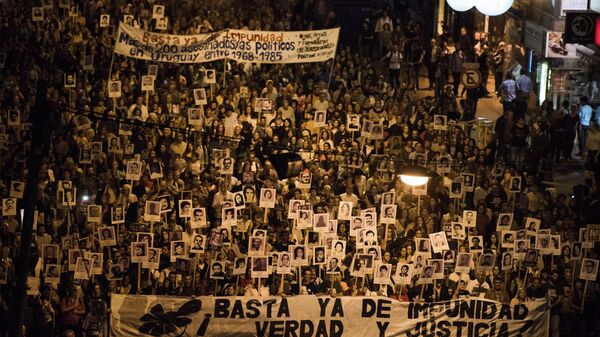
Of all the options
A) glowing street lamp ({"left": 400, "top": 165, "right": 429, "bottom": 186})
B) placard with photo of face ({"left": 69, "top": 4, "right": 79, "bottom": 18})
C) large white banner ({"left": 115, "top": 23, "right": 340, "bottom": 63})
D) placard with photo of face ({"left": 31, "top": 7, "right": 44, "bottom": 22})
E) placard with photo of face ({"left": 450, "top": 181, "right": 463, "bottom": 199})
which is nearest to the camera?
glowing street lamp ({"left": 400, "top": 165, "right": 429, "bottom": 186})

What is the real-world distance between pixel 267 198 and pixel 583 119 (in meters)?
9.84

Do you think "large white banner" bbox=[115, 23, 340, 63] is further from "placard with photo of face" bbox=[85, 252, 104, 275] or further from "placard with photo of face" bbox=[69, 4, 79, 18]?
"placard with photo of face" bbox=[85, 252, 104, 275]

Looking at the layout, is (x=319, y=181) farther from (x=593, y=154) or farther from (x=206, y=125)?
(x=593, y=154)

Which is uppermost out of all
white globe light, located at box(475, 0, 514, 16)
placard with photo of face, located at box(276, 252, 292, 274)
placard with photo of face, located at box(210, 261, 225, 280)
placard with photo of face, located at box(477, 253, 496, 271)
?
white globe light, located at box(475, 0, 514, 16)

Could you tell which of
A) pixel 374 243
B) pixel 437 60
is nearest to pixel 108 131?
pixel 374 243

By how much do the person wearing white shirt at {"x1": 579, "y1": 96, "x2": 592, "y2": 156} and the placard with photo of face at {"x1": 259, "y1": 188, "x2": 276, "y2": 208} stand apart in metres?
9.14

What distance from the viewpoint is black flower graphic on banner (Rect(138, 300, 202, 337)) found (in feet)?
77.5

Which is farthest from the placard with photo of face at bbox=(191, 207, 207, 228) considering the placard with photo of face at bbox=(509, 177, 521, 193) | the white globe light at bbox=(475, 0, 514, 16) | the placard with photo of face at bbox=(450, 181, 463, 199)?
the white globe light at bbox=(475, 0, 514, 16)

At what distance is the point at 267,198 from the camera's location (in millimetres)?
25906

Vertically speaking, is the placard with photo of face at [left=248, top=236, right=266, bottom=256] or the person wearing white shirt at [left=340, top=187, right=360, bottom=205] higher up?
the person wearing white shirt at [left=340, top=187, right=360, bottom=205]

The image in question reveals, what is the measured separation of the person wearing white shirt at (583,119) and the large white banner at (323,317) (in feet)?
29.9

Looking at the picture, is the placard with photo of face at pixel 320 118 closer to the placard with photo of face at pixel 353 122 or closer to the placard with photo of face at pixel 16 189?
the placard with photo of face at pixel 353 122

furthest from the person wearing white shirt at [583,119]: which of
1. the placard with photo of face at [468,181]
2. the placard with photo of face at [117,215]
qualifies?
the placard with photo of face at [117,215]

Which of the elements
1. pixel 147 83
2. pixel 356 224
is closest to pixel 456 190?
pixel 356 224
